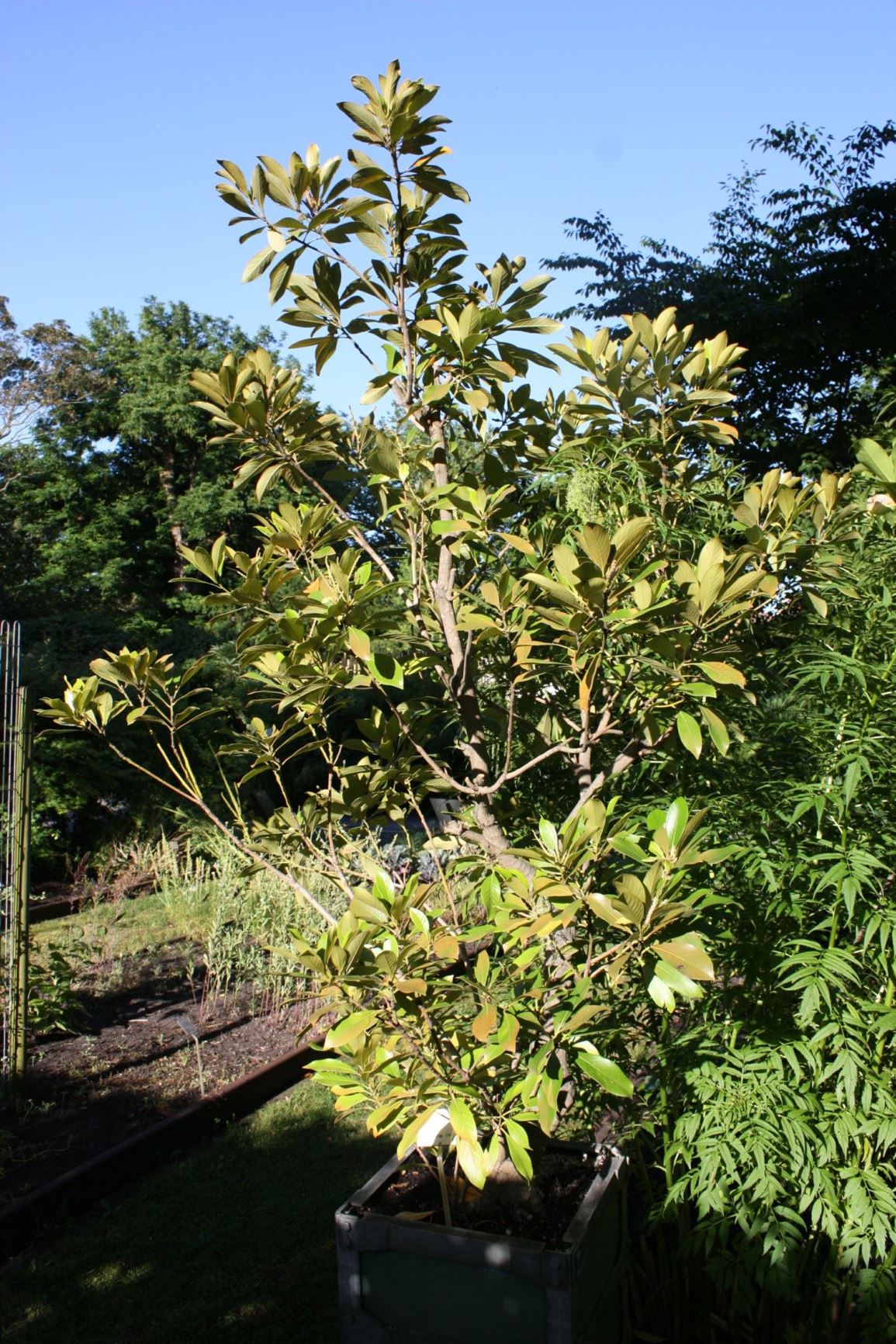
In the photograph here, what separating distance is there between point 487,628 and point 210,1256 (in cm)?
224

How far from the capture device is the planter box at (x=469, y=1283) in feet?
6.17

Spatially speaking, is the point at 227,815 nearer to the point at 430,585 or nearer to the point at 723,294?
the point at 723,294

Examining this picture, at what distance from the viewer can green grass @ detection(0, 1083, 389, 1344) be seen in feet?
8.61

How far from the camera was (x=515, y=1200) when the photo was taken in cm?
217

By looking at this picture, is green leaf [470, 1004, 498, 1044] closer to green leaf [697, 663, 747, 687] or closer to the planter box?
the planter box

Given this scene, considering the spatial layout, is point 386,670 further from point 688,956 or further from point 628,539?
point 688,956

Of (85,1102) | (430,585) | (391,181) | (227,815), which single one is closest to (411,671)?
(430,585)

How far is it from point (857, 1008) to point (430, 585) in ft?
4.33

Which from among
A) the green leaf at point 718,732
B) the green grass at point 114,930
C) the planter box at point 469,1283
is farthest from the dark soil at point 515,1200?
the green grass at point 114,930

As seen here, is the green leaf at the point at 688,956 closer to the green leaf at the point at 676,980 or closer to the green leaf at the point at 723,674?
the green leaf at the point at 676,980

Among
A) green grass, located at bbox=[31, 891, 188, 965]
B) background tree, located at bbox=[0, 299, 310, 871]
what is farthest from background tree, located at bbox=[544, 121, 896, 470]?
background tree, located at bbox=[0, 299, 310, 871]

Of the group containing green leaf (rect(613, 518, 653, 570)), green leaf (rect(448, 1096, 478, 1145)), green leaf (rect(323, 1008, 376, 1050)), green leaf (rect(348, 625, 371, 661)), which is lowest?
green leaf (rect(448, 1096, 478, 1145))

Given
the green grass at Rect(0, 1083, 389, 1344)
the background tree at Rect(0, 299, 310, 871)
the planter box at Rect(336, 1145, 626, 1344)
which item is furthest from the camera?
the background tree at Rect(0, 299, 310, 871)

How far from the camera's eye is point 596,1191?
2141 millimetres
